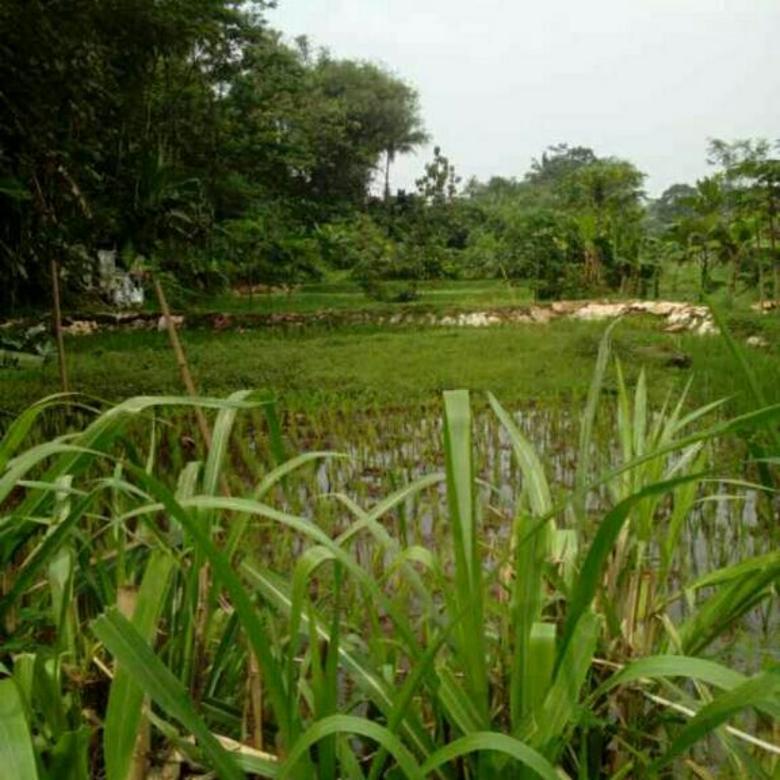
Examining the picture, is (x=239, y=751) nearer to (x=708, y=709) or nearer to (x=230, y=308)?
(x=708, y=709)

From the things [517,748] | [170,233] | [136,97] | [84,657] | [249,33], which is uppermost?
[249,33]

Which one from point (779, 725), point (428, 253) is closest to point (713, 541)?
point (779, 725)

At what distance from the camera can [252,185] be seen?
17.0 meters

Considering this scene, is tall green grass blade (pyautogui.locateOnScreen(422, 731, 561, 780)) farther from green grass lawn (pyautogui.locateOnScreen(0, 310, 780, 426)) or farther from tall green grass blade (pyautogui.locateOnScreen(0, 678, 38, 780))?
green grass lawn (pyautogui.locateOnScreen(0, 310, 780, 426))

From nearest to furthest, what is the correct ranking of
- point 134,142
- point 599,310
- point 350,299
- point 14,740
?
point 14,740 → point 134,142 → point 599,310 → point 350,299

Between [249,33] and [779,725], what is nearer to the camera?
[779,725]

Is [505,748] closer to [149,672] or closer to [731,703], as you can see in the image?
[731,703]

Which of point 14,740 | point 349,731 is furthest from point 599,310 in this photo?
point 14,740

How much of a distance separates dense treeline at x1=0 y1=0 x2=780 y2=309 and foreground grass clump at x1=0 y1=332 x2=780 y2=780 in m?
1.35

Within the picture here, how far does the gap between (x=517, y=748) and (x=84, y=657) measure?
2.21ft

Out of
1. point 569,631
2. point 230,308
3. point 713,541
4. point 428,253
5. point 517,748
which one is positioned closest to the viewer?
point 517,748

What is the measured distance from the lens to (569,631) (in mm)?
889

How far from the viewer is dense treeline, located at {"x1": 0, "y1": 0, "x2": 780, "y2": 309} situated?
9.80ft

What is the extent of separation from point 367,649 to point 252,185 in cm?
1660
